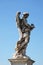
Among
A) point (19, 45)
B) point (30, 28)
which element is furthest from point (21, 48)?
point (30, 28)

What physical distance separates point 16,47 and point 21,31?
118 cm

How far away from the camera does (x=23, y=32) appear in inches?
795

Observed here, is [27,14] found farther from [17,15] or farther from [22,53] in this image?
[22,53]

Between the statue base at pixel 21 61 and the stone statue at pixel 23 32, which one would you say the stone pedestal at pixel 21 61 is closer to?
the statue base at pixel 21 61

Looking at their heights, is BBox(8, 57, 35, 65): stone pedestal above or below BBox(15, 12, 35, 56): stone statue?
below

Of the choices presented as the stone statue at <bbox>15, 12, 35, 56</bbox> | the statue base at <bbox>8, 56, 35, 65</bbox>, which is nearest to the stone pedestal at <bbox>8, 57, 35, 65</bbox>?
the statue base at <bbox>8, 56, 35, 65</bbox>

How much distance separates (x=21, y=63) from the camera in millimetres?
19547

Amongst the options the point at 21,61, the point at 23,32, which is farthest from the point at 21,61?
the point at 23,32

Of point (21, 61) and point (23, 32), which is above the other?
point (23, 32)

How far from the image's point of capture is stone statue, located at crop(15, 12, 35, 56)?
19.9 metres

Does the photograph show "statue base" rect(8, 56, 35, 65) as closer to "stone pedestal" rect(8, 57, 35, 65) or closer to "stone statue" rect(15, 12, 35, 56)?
"stone pedestal" rect(8, 57, 35, 65)

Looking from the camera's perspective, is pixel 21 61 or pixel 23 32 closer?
pixel 21 61

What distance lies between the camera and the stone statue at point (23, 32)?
1994 centimetres

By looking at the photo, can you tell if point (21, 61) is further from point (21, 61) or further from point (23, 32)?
point (23, 32)
